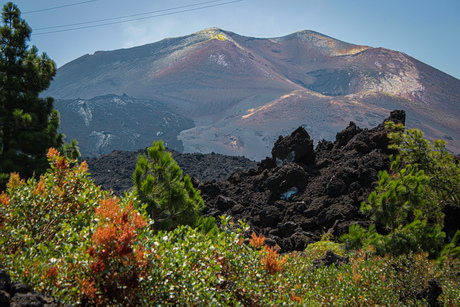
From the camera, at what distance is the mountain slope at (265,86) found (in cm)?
5516

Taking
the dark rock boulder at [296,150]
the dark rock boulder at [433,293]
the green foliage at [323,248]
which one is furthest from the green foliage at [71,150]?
the dark rock boulder at [433,293]

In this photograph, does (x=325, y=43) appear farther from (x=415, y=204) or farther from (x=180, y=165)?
(x=415, y=204)

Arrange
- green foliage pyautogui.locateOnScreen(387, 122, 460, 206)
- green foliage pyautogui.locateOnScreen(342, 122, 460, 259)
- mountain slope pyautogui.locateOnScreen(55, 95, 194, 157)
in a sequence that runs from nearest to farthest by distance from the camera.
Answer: green foliage pyautogui.locateOnScreen(342, 122, 460, 259), green foliage pyautogui.locateOnScreen(387, 122, 460, 206), mountain slope pyautogui.locateOnScreen(55, 95, 194, 157)

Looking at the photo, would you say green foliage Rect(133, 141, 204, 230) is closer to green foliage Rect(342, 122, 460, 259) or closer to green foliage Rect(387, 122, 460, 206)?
green foliage Rect(342, 122, 460, 259)

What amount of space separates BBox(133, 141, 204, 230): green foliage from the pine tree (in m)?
5.27

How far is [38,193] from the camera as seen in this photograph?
Result: 3781mm

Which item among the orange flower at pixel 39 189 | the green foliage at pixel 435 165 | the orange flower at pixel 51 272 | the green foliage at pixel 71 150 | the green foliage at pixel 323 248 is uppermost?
the green foliage at pixel 435 165

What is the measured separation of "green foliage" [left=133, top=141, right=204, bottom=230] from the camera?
6.46 meters

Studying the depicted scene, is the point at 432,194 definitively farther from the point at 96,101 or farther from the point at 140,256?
the point at 96,101

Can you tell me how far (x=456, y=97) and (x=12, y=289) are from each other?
4035 inches

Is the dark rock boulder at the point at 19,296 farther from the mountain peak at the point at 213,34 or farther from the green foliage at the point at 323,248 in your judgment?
the mountain peak at the point at 213,34

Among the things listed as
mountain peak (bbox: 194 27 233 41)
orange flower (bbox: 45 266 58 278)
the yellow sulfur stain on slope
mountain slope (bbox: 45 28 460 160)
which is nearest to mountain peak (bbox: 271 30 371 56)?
mountain slope (bbox: 45 28 460 160)

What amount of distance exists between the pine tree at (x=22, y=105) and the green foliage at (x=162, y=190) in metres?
5.27

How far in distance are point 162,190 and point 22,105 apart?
22.7 feet
